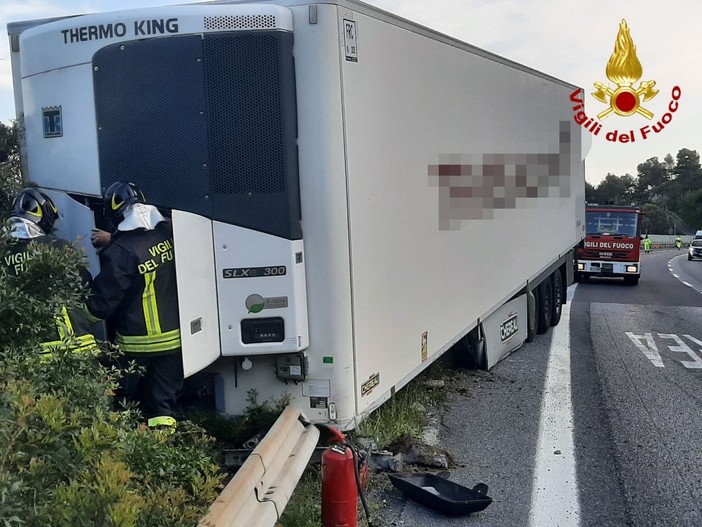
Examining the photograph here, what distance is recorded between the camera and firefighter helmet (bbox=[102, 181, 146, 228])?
4121mm

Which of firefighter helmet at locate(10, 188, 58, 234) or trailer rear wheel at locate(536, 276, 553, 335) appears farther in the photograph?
trailer rear wheel at locate(536, 276, 553, 335)

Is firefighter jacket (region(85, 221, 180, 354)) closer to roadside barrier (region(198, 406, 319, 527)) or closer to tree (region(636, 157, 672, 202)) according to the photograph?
roadside barrier (region(198, 406, 319, 527))

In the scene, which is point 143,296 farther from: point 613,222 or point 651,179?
point 651,179

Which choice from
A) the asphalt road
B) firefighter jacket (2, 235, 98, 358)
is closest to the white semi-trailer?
firefighter jacket (2, 235, 98, 358)

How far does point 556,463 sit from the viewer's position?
5.71 metres

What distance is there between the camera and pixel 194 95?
13.8ft

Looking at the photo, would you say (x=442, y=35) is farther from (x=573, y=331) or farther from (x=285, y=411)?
(x=573, y=331)

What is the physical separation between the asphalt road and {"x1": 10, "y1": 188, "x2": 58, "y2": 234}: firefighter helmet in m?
2.81

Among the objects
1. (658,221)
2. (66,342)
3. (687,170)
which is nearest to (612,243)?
(66,342)

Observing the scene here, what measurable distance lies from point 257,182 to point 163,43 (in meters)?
0.99

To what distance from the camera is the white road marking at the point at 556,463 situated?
4762 mm

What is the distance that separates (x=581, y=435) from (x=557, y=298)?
6955 millimetres

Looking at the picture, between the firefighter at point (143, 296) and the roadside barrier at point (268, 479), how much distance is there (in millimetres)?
632

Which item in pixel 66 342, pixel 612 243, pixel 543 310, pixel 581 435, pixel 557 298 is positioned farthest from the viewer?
pixel 612 243
